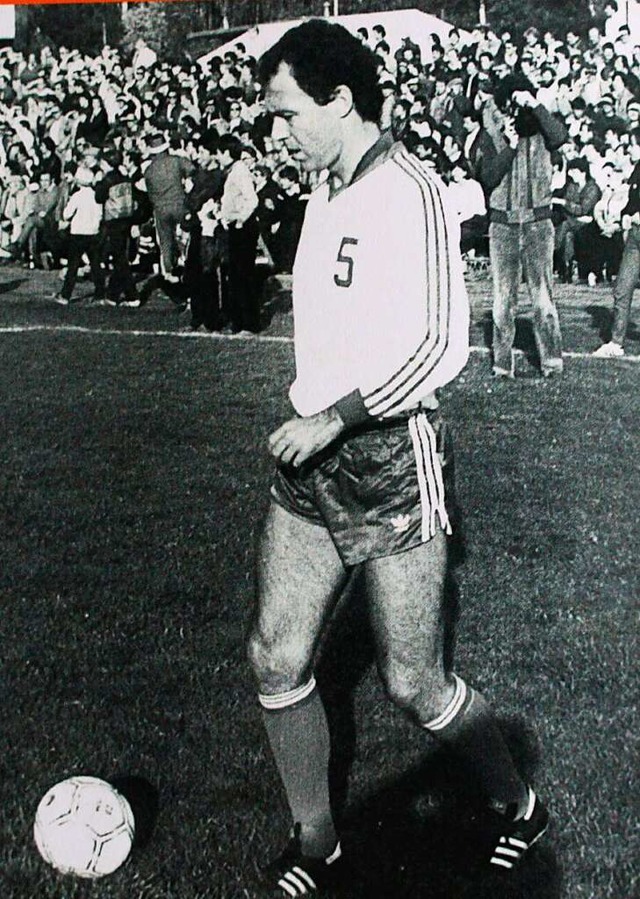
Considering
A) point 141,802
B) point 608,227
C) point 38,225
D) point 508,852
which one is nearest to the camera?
point 508,852

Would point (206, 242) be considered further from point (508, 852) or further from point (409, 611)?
point (508, 852)

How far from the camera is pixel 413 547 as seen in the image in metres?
2.06

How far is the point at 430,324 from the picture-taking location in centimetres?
194

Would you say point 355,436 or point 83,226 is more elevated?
point 83,226

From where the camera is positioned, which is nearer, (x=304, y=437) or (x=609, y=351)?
(x=304, y=437)

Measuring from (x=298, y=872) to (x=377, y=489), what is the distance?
2.72 ft

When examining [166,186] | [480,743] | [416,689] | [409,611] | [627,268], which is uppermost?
[166,186]

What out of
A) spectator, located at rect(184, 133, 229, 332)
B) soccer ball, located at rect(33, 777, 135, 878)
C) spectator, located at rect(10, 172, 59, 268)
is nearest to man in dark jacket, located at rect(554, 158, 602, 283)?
spectator, located at rect(184, 133, 229, 332)

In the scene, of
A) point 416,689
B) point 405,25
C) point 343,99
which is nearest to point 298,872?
point 416,689

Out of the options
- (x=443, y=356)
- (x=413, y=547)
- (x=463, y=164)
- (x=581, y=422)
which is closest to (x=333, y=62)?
(x=443, y=356)

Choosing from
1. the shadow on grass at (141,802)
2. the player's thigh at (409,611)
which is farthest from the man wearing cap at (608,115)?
the shadow on grass at (141,802)

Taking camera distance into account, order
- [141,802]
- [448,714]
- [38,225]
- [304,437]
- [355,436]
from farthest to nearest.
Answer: [38,225] → [141,802] → [448,714] → [355,436] → [304,437]

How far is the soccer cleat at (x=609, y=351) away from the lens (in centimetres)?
313

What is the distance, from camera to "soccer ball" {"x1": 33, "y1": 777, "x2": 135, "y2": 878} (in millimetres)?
2258
